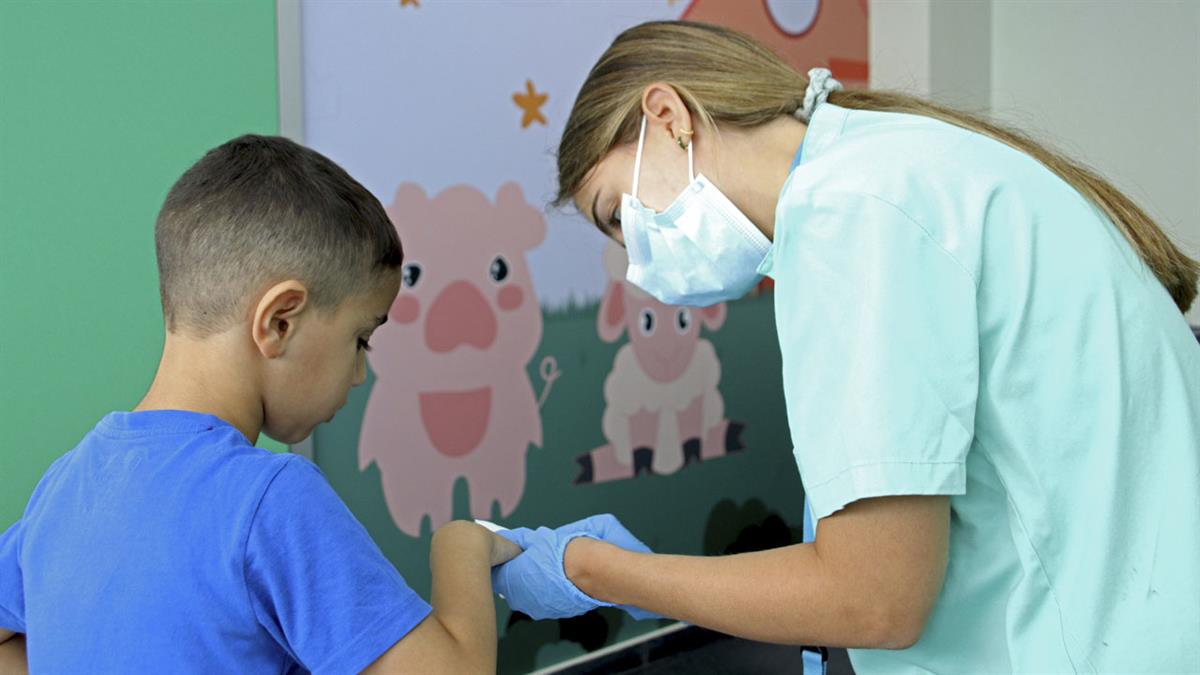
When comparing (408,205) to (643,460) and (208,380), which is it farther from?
(208,380)

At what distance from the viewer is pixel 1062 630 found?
855 mm

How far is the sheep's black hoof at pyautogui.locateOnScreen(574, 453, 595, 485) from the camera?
82.4 inches

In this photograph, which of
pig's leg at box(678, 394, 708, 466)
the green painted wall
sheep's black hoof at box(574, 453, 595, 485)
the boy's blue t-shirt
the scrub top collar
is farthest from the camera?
pig's leg at box(678, 394, 708, 466)

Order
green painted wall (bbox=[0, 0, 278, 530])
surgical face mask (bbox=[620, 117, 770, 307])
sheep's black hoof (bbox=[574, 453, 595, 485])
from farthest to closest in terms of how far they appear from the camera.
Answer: sheep's black hoof (bbox=[574, 453, 595, 485]) < green painted wall (bbox=[0, 0, 278, 530]) < surgical face mask (bbox=[620, 117, 770, 307])

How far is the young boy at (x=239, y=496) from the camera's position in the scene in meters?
0.78

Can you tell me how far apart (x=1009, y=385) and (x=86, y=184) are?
1.21m

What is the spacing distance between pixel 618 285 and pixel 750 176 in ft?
3.56

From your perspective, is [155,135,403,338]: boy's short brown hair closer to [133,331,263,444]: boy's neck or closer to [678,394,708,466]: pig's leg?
[133,331,263,444]: boy's neck

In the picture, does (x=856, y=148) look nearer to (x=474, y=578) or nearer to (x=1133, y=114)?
(x=474, y=578)

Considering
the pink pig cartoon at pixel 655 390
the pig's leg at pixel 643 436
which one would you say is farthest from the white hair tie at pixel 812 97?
the pig's leg at pixel 643 436

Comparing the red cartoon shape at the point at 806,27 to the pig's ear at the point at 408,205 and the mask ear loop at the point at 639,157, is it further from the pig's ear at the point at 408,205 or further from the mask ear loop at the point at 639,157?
the mask ear loop at the point at 639,157

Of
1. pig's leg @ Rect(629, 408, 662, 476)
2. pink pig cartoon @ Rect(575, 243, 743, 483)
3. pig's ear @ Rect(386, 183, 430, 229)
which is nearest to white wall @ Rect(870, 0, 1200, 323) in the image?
pink pig cartoon @ Rect(575, 243, 743, 483)

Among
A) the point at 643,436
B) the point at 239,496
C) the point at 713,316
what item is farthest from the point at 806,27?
the point at 239,496

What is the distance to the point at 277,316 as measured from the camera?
0.89 metres
